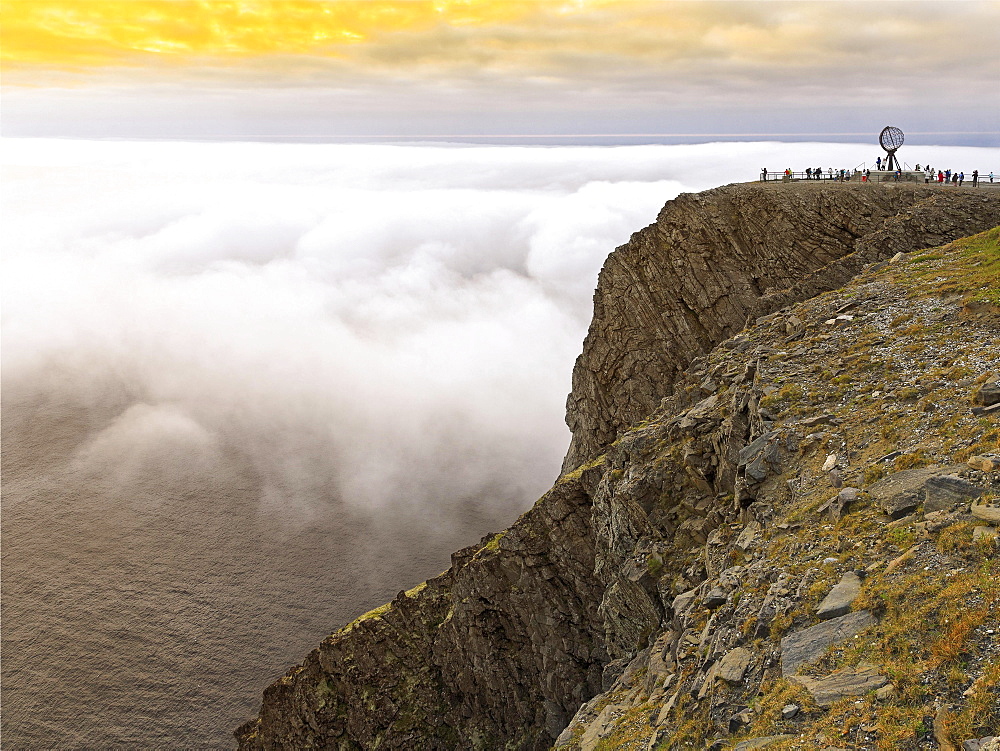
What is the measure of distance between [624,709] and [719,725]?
29.5 feet

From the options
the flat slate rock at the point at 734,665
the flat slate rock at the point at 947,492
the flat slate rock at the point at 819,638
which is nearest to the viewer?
the flat slate rock at the point at 819,638

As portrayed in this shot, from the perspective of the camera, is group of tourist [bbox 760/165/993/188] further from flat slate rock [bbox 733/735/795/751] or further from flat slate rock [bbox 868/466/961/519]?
flat slate rock [bbox 733/735/795/751]

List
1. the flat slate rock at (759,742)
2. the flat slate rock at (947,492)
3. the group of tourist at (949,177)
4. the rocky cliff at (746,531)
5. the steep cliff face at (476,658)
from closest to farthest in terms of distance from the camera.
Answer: the flat slate rock at (759,742) < the rocky cliff at (746,531) < the flat slate rock at (947,492) < the steep cliff face at (476,658) < the group of tourist at (949,177)

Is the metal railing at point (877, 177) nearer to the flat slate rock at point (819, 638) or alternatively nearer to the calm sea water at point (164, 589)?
the flat slate rock at point (819, 638)

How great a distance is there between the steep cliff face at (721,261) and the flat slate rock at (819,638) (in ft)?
104

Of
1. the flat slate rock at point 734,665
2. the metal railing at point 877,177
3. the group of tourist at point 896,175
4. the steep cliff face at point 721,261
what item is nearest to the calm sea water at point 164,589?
the steep cliff face at point 721,261

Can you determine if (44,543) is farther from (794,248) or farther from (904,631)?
(904,631)

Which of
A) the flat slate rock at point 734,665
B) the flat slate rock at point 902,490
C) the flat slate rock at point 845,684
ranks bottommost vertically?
the flat slate rock at point 734,665

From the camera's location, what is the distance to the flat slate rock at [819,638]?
1703 cm

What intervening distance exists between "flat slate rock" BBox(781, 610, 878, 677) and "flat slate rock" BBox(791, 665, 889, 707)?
2.74ft

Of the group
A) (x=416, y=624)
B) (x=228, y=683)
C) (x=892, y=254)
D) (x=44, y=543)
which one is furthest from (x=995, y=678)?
(x=44, y=543)

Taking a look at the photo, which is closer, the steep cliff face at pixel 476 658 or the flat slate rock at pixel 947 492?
the flat slate rock at pixel 947 492

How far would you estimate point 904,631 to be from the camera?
16016mm

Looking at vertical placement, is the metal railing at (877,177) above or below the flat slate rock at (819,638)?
above
